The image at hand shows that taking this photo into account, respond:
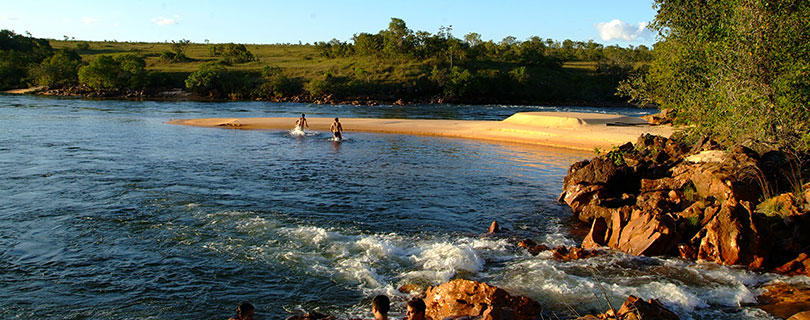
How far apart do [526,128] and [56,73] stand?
92.7m

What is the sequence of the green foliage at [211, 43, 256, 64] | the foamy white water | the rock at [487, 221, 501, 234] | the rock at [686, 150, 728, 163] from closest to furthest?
the foamy white water
the rock at [487, 221, 501, 234]
the rock at [686, 150, 728, 163]
the green foliage at [211, 43, 256, 64]

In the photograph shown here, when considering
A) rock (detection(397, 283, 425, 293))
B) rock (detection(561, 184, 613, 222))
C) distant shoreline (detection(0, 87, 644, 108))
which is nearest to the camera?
rock (detection(397, 283, 425, 293))

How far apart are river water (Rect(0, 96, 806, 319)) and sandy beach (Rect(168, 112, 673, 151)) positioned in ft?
28.6

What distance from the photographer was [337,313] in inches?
433

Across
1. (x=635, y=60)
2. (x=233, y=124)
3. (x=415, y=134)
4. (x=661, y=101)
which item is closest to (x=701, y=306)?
(x=661, y=101)

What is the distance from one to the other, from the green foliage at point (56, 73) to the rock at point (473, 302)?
108864mm

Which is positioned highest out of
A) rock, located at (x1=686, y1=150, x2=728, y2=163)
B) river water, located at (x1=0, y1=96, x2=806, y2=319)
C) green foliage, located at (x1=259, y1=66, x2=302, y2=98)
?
green foliage, located at (x1=259, y1=66, x2=302, y2=98)

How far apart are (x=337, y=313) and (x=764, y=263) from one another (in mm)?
10272

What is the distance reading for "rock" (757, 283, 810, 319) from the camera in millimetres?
10718

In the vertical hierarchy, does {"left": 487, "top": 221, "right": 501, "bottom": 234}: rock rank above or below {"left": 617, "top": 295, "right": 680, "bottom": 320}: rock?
below

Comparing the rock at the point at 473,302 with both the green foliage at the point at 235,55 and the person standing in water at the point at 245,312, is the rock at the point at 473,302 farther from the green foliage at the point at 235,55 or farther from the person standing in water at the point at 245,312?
the green foliage at the point at 235,55

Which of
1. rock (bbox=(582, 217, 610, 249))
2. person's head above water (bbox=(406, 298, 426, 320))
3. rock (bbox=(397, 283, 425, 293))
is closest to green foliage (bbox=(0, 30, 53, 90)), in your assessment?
rock (bbox=(397, 283, 425, 293))

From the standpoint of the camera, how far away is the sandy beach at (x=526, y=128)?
3875cm

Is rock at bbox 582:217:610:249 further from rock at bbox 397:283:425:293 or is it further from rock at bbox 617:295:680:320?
rock at bbox 617:295:680:320
